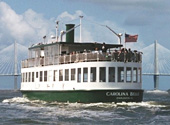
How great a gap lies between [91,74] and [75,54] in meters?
2.26

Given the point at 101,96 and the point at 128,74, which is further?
the point at 128,74

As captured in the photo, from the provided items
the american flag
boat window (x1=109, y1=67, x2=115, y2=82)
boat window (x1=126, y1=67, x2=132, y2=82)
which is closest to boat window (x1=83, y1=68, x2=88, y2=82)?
boat window (x1=109, y1=67, x2=115, y2=82)

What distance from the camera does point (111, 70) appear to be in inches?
1485

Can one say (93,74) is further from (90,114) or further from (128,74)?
(90,114)

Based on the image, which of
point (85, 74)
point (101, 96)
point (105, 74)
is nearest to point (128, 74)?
point (105, 74)

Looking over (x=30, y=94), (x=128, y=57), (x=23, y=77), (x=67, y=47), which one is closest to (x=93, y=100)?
(x=128, y=57)

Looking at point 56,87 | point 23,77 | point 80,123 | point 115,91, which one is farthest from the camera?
point 23,77

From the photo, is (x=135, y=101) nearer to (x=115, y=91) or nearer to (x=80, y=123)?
(x=115, y=91)

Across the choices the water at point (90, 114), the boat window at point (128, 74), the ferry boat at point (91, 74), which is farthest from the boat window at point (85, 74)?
the boat window at point (128, 74)

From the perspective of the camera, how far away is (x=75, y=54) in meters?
39.2

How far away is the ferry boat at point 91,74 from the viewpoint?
37.1 meters

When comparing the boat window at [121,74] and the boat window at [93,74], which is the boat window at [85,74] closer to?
the boat window at [93,74]

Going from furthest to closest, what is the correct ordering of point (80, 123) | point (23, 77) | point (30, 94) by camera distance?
point (23, 77), point (30, 94), point (80, 123)

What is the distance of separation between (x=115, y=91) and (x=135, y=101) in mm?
1840
